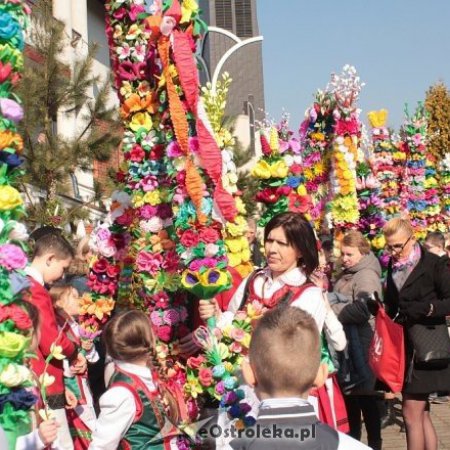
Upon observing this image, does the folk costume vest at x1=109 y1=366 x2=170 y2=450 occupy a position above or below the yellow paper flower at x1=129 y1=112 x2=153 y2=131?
below

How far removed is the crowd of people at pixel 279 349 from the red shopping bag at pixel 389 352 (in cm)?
8

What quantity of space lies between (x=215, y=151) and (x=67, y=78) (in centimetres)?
701

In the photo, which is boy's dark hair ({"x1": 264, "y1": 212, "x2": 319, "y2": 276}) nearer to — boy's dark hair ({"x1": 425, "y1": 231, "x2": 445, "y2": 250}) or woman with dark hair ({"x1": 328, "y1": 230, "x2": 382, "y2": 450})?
woman with dark hair ({"x1": 328, "y1": 230, "x2": 382, "y2": 450})

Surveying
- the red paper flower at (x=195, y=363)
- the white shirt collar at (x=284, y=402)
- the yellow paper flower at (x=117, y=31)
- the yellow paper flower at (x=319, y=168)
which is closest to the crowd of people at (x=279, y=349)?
the white shirt collar at (x=284, y=402)

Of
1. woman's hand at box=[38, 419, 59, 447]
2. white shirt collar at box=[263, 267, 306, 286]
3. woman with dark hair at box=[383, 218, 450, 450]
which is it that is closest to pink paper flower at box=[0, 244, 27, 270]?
woman's hand at box=[38, 419, 59, 447]

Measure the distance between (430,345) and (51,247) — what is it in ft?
8.24

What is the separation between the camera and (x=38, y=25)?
11.4 metres

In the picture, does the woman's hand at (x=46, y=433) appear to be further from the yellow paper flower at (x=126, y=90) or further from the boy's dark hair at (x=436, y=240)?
the boy's dark hair at (x=436, y=240)

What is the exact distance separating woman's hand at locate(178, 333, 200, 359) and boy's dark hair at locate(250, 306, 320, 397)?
9.59ft

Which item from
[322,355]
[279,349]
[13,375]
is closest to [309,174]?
[322,355]

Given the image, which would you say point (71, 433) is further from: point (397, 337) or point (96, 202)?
point (96, 202)

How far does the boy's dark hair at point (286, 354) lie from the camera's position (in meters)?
2.38

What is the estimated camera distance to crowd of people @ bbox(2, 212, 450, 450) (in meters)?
2.41

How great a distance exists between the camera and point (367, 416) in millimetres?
6465
